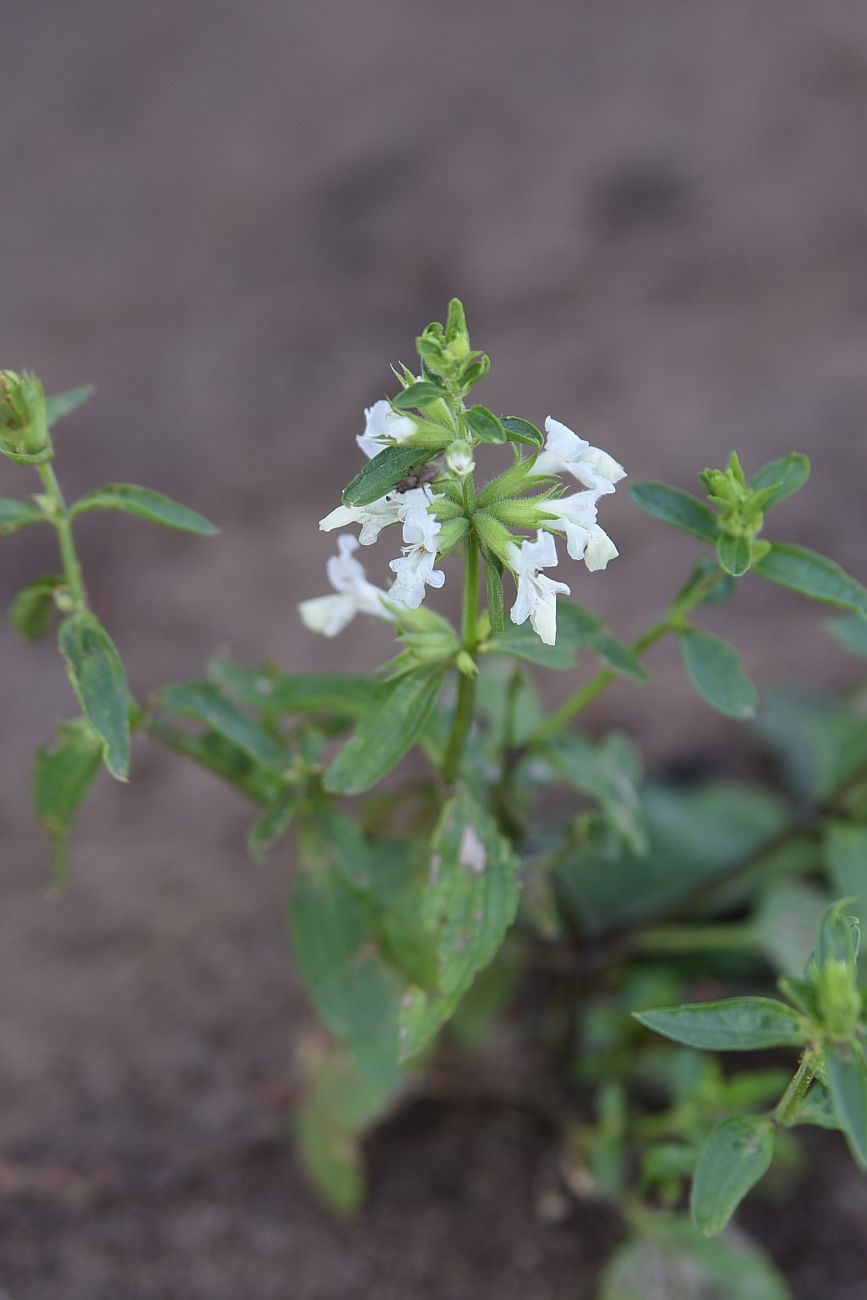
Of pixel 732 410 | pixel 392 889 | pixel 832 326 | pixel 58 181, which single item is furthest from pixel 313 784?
pixel 58 181

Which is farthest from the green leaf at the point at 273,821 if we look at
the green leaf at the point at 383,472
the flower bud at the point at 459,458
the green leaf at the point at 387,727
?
the flower bud at the point at 459,458

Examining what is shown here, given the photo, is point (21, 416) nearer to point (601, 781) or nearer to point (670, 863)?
point (601, 781)

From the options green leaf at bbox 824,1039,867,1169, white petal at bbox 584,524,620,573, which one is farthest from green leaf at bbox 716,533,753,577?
green leaf at bbox 824,1039,867,1169

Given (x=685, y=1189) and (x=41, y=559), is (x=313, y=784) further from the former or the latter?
(x=41, y=559)

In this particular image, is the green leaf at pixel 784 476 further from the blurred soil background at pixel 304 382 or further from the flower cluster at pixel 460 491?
the blurred soil background at pixel 304 382

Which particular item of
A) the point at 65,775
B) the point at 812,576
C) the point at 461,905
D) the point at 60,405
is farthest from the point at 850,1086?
the point at 60,405

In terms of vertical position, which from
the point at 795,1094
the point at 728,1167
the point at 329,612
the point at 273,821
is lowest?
the point at 728,1167

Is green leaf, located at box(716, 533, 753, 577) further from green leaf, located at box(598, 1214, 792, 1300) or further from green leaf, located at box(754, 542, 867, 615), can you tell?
green leaf, located at box(598, 1214, 792, 1300)
